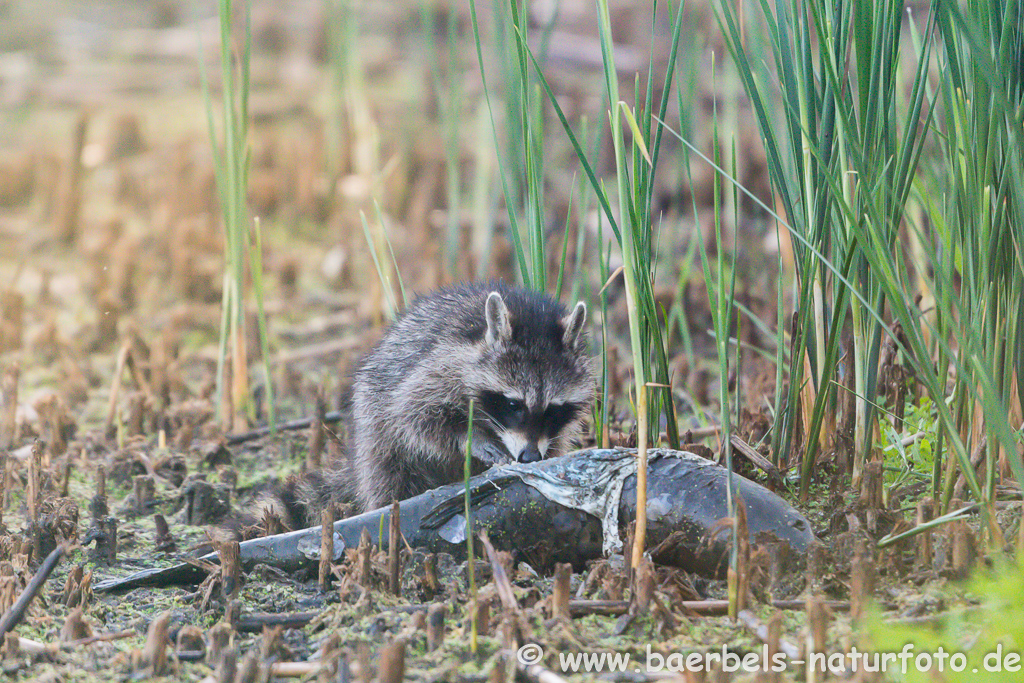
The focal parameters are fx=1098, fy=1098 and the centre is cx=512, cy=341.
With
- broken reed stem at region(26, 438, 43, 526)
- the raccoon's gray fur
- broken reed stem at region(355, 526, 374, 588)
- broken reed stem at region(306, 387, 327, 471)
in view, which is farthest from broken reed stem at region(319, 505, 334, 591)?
broken reed stem at region(306, 387, 327, 471)

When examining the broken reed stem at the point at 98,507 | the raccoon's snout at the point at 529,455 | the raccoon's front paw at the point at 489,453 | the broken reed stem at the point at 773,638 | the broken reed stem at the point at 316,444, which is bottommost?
the broken reed stem at the point at 316,444

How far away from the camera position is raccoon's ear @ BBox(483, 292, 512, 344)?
13.4 feet

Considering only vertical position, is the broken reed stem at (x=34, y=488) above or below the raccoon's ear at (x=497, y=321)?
below

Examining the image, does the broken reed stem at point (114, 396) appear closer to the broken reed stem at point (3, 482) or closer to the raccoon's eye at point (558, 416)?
the broken reed stem at point (3, 482)

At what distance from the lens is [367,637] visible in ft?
10.5

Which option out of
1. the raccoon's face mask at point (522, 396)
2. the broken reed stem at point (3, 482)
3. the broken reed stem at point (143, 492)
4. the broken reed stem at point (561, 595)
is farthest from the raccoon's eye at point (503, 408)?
the broken reed stem at point (3, 482)

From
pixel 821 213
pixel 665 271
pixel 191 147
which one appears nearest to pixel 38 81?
pixel 191 147

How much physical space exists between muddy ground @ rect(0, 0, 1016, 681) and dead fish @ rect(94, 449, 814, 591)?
81mm

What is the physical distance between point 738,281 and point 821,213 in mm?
3190

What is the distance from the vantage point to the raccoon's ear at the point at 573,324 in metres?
4.19

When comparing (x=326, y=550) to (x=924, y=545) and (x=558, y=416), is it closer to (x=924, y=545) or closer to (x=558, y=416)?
(x=558, y=416)

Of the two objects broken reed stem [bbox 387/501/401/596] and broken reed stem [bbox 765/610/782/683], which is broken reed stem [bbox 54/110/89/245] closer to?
broken reed stem [bbox 387/501/401/596]

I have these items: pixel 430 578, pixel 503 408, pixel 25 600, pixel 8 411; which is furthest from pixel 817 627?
pixel 8 411

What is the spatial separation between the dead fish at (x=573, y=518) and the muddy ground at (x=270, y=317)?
0.08m
